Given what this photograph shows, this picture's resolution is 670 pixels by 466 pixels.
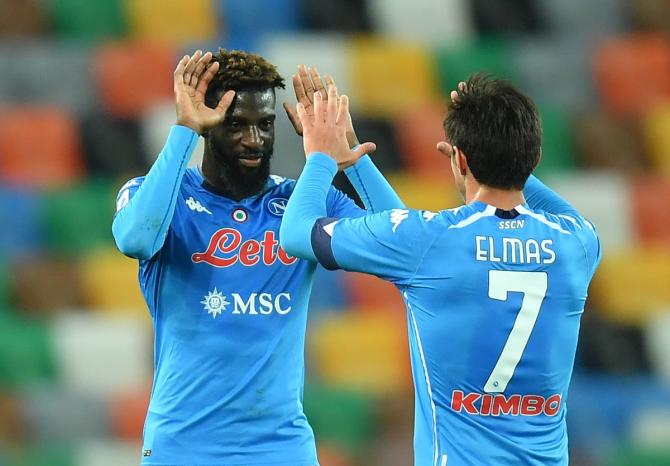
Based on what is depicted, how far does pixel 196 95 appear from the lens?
4625mm

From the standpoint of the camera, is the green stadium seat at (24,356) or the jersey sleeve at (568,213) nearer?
the jersey sleeve at (568,213)

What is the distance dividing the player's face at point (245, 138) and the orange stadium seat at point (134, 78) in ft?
20.1

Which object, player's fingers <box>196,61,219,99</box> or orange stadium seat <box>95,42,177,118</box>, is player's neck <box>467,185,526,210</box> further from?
orange stadium seat <box>95,42,177,118</box>

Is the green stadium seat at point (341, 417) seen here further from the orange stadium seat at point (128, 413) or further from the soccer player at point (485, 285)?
the soccer player at point (485, 285)

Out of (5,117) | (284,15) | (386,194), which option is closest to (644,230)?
(284,15)

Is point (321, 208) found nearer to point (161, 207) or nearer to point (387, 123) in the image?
point (161, 207)

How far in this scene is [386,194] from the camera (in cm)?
486

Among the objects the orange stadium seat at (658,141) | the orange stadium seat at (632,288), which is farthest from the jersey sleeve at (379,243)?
the orange stadium seat at (658,141)

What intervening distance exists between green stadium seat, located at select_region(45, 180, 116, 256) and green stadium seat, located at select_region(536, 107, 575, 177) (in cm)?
364

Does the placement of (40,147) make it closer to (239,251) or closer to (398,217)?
(239,251)

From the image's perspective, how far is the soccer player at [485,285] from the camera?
4.22m

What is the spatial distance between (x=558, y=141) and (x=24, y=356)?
4.83 metres

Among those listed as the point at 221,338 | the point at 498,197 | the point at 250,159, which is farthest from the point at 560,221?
the point at 221,338

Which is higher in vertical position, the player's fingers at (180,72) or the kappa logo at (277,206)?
the player's fingers at (180,72)
